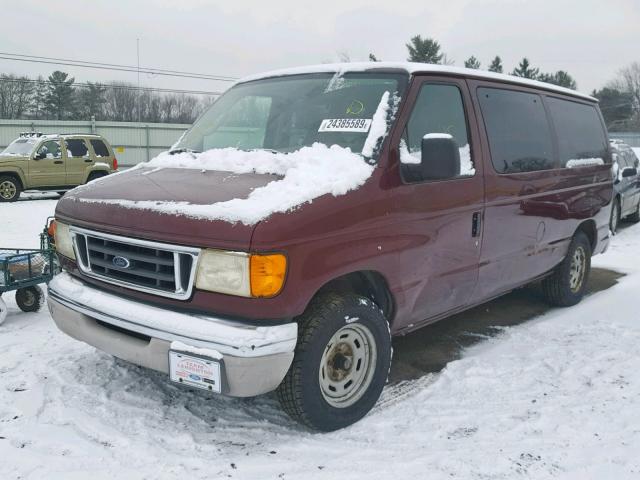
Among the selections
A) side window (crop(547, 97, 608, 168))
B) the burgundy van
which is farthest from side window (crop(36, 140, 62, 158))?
side window (crop(547, 97, 608, 168))

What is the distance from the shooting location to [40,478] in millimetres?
2715

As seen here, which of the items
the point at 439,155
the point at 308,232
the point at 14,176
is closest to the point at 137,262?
the point at 308,232

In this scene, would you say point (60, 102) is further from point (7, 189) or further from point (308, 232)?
point (308, 232)

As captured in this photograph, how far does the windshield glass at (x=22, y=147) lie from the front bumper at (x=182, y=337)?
47.2 ft

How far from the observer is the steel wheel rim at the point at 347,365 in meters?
3.23

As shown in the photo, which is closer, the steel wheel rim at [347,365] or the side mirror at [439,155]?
the steel wheel rim at [347,365]

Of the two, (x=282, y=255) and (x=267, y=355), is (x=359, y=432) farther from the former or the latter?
(x=282, y=255)

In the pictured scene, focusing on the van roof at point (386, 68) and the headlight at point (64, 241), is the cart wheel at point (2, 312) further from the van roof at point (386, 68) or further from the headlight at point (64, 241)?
the van roof at point (386, 68)

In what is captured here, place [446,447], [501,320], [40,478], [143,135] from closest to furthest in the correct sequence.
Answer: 1. [40,478]
2. [446,447]
3. [501,320]
4. [143,135]

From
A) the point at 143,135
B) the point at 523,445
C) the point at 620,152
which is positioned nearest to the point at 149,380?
the point at 523,445

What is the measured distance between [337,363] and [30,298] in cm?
340

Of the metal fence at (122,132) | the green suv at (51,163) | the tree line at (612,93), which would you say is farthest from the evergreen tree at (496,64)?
the green suv at (51,163)

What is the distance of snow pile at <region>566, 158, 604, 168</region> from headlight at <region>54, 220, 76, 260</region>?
4.15 meters

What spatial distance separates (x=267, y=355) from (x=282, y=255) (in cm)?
47
